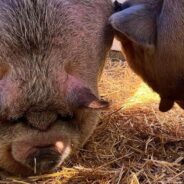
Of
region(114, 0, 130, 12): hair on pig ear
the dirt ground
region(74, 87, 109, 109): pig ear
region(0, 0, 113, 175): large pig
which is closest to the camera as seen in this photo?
region(74, 87, 109, 109): pig ear

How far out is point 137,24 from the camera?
353 cm

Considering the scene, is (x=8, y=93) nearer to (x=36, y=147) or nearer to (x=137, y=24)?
(x=36, y=147)

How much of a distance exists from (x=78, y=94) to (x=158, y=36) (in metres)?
0.62

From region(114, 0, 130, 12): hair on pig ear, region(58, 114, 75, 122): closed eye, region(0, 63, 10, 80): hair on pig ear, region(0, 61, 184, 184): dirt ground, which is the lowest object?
region(0, 61, 184, 184): dirt ground

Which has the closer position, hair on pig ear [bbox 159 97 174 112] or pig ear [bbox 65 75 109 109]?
pig ear [bbox 65 75 109 109]

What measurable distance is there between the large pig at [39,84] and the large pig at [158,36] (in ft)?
1.04

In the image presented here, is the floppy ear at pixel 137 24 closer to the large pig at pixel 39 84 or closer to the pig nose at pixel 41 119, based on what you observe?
the large pig at pixel 39 84

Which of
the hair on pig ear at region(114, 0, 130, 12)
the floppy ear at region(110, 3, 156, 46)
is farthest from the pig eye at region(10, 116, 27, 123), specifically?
the hair on pig ear at region(114, 0, 130, 12)

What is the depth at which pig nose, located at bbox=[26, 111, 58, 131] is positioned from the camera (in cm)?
325

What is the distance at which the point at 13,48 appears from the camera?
3234 mm

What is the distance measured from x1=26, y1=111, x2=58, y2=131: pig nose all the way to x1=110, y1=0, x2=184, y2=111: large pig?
24.2 inches

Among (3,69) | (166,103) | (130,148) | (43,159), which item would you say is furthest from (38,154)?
(166,103)

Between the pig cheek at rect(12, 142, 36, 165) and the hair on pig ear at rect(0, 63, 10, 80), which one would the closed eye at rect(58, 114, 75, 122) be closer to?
the pig cheek at rect(12, 142, 36, 165)

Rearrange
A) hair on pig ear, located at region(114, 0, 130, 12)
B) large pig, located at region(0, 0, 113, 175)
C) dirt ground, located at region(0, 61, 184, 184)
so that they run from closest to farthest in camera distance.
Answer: large pig, located at region(0, 0, 113, 175) < dirt ground, located at region(0, 61, 184, 184) < hair on pig ear, located at region(114, 0, 130, 12)
